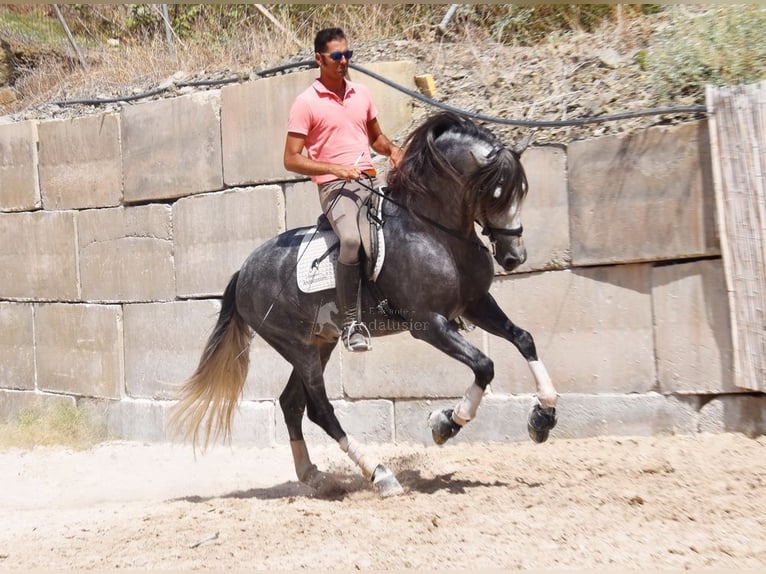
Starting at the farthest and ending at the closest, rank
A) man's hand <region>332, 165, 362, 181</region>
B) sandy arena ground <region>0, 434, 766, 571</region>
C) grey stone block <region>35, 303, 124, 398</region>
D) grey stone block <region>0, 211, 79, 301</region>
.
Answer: grey stone block <region>0, 211, 79, 301</region>
grey stone block <region>35, 303, 124, 398</region>
man's hand <region>332, 165, 362, 181</region>
sandy arena ground <region>0, 434, 766, 571</region>

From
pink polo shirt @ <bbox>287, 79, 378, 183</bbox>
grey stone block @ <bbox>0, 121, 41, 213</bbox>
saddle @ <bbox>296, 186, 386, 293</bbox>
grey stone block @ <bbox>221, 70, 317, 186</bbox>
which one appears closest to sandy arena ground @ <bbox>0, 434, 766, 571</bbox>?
saddle @ <bbox>296, 186, 386, 293</bbox>

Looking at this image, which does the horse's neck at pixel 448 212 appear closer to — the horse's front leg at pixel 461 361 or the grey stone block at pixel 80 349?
the horse's front leg at pixel 461 361

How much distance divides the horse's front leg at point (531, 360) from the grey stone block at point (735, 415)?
1.50 metres

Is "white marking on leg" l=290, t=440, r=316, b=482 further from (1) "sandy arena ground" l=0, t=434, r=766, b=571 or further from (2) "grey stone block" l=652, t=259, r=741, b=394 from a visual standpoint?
(2) "grey stone block" l=652, t=259, r=741, b=394

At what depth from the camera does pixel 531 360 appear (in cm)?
581

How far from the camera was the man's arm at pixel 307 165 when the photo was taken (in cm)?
610

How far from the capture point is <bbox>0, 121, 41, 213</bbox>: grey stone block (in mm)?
11008

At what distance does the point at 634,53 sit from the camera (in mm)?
7988

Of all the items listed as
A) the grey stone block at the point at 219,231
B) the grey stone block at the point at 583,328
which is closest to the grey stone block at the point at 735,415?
the grey stone block at the point at 583,328

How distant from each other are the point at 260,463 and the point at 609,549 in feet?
Answer: 15.7

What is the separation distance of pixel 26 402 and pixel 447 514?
7403mm

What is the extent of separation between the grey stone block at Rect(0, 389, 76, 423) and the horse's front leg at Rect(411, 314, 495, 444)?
617 cm

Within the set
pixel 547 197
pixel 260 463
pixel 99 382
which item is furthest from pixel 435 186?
pixel 99 382

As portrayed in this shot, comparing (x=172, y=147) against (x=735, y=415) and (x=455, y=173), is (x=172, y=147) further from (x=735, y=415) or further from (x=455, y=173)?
(x=735, y=415)
